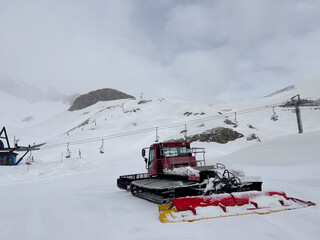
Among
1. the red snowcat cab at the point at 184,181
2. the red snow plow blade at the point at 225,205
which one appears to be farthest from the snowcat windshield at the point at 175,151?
the red snow plow blade at the point at 225,205

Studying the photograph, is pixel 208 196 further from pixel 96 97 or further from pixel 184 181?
pixel 96 97

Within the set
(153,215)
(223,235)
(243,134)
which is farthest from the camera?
(243,134)

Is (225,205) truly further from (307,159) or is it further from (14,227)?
(307,159)

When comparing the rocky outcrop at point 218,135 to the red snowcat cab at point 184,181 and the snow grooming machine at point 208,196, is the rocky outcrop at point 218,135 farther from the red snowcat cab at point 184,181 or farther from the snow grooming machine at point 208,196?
the snow grooming machine at point 208,196

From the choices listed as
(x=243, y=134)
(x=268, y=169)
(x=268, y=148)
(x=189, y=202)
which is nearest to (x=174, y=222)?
(x=189, y=202)

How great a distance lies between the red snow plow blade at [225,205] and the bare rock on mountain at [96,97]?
127240 mm

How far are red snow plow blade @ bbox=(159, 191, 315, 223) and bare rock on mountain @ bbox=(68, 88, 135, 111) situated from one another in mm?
127240

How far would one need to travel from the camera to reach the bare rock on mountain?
12768cm

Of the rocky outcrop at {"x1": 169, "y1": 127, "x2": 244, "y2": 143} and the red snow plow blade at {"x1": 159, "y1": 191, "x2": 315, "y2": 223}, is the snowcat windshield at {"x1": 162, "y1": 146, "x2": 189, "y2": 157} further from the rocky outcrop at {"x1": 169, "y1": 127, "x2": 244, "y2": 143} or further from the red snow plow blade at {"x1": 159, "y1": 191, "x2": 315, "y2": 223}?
the rocky outcrop at {"x1": 169, "y1": 127, "x2": 244, "y2": 143}

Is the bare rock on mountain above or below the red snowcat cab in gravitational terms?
above

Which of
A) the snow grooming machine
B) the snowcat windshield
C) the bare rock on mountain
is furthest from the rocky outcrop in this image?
the bare rock on mountain

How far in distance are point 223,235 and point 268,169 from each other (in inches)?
390

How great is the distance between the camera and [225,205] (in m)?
6.02

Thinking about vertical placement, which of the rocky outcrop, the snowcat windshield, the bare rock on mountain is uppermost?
the bare rock on mountain
